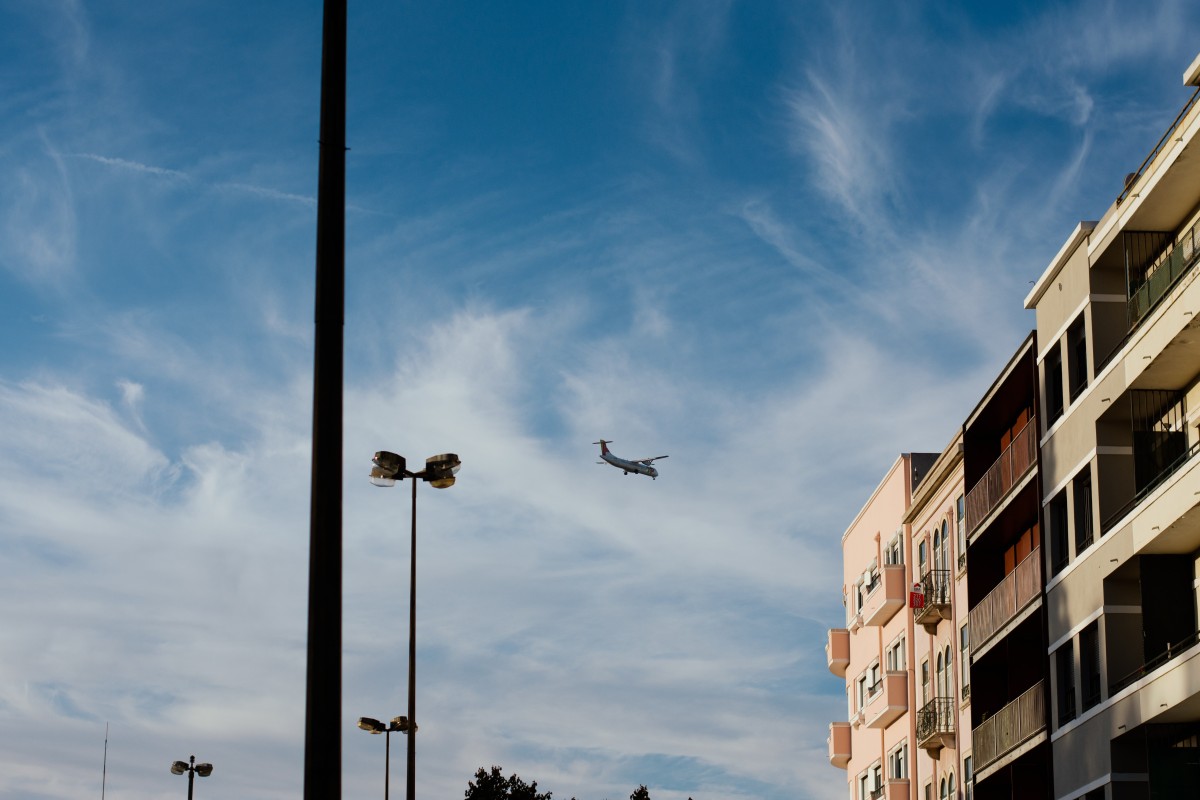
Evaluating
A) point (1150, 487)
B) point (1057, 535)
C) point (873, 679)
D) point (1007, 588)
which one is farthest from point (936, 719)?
point (1150, 487)

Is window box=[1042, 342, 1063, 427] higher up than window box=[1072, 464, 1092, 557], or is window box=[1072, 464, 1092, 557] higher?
window box=[1042, 342, 1063, 427]

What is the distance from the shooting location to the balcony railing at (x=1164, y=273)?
118 feet

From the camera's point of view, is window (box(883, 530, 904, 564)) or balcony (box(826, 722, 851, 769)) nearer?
window (box(883, 530, 904, 564))

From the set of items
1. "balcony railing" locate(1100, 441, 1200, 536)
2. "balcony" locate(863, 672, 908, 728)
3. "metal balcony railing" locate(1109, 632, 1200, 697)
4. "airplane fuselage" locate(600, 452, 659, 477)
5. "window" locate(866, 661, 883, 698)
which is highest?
"airplane fuselage" locate(600, 452, 659, 477)

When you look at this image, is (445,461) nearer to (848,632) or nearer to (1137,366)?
(1137,366)

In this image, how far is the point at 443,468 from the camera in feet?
118

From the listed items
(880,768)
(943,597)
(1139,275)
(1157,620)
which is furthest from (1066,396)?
(880,768)

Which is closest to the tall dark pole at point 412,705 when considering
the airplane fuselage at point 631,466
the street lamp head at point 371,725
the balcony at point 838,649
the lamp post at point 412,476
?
the lamp post at point 412,476

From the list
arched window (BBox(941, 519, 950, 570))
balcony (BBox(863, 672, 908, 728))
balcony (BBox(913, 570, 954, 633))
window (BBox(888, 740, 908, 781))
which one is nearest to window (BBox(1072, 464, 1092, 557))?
balcony (BBox(913, 570, 954, 633))

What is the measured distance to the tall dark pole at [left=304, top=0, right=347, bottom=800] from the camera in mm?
7996

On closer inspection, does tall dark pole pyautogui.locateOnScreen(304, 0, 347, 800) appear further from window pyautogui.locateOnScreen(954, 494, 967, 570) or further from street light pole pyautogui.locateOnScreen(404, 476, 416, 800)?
window pyautogui.locateOnScreen(954, 494, 967, 570)

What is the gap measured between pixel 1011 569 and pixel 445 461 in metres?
21.3

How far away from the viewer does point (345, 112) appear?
9.16 m

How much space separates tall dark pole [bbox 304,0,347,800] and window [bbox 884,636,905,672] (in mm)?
55254
